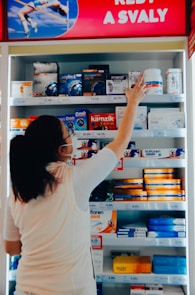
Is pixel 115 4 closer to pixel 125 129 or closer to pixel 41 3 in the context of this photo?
pixel 41 3

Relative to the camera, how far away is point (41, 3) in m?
2.47

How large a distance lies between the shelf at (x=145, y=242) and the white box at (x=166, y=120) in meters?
0.79

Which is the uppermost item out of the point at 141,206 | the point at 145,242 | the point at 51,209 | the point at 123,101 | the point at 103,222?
the point at 123,101

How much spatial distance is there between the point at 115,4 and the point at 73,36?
0.37 meters

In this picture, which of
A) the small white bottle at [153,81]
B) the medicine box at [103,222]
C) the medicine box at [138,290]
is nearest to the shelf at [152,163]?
the medicine box at [103,222]

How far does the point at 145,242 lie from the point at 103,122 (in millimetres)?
907

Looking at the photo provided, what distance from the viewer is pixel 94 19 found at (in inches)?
95.8

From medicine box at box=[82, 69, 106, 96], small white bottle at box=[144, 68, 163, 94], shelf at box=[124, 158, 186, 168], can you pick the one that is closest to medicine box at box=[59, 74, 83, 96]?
medicine box at box=[82, 69, 106, 96]

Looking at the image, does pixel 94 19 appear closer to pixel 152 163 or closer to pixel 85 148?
pixel 85 148

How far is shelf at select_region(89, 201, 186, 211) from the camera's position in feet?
7.77

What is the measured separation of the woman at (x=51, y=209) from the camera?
4.64 ft

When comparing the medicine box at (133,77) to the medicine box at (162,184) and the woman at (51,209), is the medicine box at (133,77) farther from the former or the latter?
the woman at (51,209)

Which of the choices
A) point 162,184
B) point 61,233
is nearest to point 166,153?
point 162,184

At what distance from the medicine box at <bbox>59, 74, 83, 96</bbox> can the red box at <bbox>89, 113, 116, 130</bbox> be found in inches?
8.8
